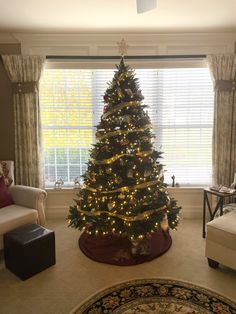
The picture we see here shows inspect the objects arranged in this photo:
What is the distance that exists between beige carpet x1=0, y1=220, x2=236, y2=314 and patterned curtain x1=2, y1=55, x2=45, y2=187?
1242 mm

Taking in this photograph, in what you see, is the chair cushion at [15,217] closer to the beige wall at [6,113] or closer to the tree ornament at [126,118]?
the beige wall at [6,113]

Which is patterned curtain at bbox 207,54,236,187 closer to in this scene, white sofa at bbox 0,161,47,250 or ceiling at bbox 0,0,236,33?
ceiling at bbox 0,0,236,33

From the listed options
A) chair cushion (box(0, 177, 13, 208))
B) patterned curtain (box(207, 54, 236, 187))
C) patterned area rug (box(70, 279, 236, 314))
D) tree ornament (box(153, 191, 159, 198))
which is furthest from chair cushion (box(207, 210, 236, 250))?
chair cushion (box(0, 177, 13, 208))

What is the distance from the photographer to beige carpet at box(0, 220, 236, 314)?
2344 millimetres

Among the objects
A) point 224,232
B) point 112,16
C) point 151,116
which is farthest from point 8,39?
point 224,232

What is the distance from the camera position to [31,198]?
3365 mm

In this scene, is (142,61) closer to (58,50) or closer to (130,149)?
(58,50)

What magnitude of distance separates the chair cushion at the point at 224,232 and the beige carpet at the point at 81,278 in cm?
34

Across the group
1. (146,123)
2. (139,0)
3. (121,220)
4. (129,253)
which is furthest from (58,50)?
(129,253)

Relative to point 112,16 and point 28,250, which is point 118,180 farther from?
point 112,16

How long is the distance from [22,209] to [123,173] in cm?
128

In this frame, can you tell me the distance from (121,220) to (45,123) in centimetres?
199

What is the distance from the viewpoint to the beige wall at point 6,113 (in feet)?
12.7

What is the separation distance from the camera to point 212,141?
3992mm
